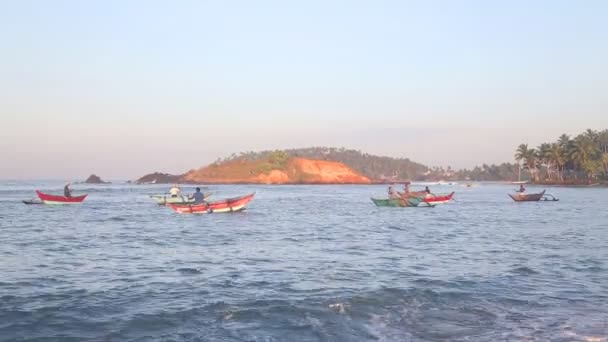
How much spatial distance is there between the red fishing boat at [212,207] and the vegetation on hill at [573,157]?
3830 inches

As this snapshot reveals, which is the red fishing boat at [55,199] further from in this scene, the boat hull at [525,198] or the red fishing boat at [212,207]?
the boat hull at [525,198]

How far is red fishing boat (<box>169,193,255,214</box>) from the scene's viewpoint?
43781 millimetres

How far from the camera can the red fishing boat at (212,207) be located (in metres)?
43.8

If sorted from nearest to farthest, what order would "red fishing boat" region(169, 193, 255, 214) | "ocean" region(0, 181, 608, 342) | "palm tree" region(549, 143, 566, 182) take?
"ocean" region(0, 181, 608, 342) < "red fishing boat" region(169, 193, 255, 214) < "palm tree" region(549, 143, 566, 182)

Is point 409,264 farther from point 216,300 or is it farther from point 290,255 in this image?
point 216,300

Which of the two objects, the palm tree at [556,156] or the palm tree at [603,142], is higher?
the palm tree at [603,142]

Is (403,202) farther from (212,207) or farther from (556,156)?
(556,156)

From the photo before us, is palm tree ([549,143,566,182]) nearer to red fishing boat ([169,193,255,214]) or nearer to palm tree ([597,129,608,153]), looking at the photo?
palm tree ([597,129,608,153])

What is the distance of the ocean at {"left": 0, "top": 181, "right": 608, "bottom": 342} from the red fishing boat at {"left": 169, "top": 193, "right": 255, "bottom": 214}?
51.6 ft

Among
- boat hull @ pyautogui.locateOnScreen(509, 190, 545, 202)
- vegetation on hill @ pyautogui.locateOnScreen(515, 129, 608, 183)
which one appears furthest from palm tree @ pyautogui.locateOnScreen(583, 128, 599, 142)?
boat hull @ pyautogui.locateOnScreen(509, 190, 545, 202)


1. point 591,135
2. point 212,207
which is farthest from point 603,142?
point 212,207

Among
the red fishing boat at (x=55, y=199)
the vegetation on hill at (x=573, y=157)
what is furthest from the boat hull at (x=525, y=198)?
the vegetation on hill at (x=573, y=157)

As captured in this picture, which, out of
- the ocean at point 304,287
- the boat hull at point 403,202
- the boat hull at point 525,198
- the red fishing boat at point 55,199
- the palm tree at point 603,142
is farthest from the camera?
the palm tree at point 603,142

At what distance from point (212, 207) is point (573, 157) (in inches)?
3987
